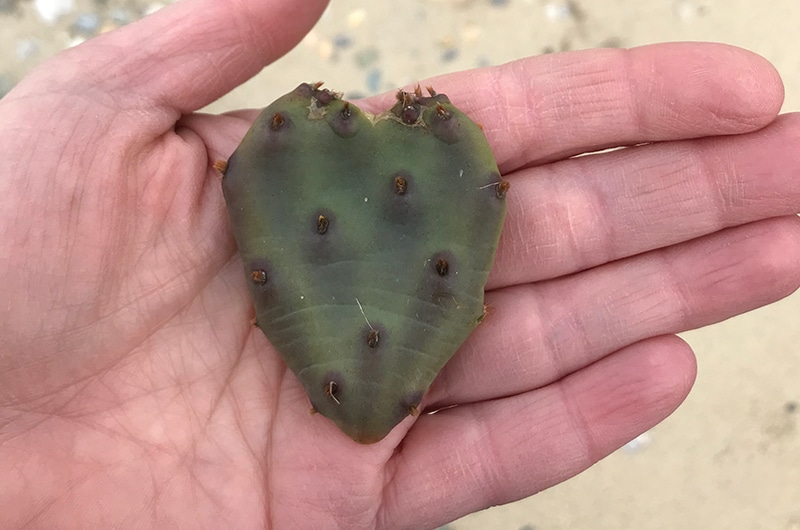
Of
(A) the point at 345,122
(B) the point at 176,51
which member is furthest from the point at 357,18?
(A) the point at 345,122

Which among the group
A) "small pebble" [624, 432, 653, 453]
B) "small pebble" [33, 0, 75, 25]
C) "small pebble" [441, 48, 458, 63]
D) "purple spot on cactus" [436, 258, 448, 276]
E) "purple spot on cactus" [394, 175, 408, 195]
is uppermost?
"small pebble" [33, 0, 75, 25]

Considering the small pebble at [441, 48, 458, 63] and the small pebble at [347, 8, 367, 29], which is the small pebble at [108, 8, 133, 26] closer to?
the small pebble at [347, 8, 367, 29]

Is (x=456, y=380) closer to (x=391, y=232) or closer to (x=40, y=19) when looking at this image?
(x=391, y=232)

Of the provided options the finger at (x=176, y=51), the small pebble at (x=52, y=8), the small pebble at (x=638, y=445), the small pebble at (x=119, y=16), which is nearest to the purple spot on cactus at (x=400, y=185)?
the finger at (x=176, y=51)

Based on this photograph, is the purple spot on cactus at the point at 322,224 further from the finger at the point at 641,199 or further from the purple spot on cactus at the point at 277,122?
the finger at the point at 641,199

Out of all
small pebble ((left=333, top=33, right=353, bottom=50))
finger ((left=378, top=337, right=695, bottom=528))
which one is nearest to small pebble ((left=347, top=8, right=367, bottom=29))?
small pebble ((left=333, top=33, right=353, bottom=50))

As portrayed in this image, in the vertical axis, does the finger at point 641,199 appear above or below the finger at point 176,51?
below

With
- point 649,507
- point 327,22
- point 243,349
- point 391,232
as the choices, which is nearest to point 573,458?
point 391,232
